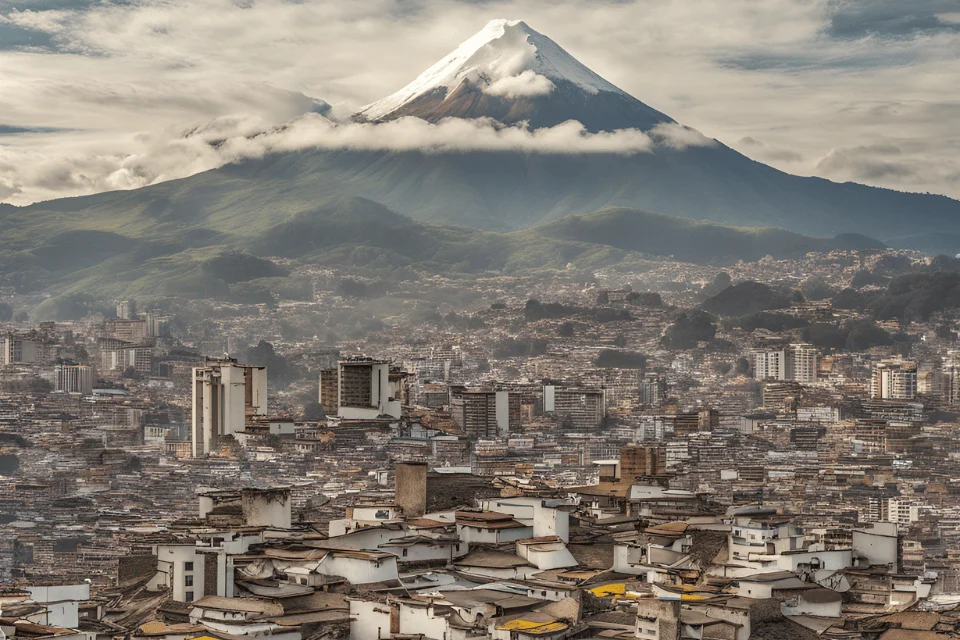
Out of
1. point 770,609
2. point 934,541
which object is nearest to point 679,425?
point 934,541

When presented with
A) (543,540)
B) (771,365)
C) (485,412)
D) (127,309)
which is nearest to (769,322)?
(771,365)

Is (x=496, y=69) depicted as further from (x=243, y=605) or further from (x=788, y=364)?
(x=243, y=605)

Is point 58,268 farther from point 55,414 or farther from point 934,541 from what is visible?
point 934,541

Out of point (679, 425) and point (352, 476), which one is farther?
point (679, 425)

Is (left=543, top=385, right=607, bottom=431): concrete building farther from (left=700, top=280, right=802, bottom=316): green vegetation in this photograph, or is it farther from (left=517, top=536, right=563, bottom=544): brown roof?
(left=517, top=536, right=563, bottom=544): brown roof

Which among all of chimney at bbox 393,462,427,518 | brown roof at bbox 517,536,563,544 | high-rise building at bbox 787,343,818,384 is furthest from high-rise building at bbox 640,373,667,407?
brown roof at bbox 517,536,563,544

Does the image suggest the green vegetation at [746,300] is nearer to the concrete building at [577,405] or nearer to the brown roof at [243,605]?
the concrete building at [577,405]
